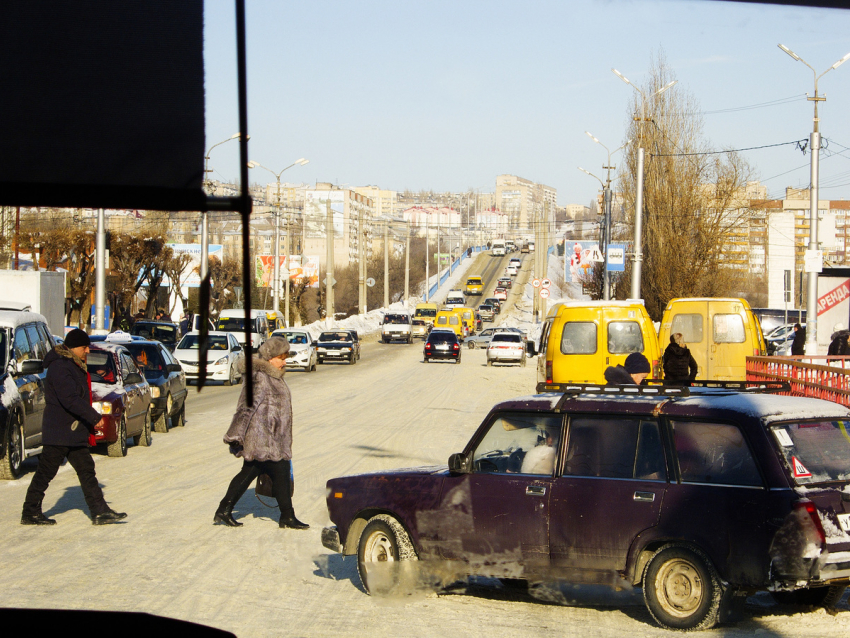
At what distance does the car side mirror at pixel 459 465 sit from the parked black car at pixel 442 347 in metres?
36.4

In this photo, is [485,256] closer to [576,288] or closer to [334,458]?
[576,288]

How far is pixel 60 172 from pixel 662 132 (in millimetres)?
44598

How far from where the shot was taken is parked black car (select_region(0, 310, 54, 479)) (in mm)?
11359

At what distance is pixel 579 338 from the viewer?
17.5m

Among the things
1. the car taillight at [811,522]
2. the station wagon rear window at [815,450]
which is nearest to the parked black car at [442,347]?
the station wagon rear window at [815,450]

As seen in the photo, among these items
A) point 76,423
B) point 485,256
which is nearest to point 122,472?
point 76,423

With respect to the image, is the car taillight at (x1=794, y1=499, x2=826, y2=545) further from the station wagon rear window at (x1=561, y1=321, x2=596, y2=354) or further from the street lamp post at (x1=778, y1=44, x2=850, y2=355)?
the street lamp post at (x1=778, y1=44, x2=850, y2=355)

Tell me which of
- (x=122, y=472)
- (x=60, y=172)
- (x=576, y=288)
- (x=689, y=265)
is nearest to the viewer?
(x=60, y=172)

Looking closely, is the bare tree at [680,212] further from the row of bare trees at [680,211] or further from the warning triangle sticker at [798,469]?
the warning triangle sticker at [798,469]

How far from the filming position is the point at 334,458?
1370 centimetres

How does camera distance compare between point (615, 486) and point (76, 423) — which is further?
point (76, 423)

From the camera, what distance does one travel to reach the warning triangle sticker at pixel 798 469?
230 inches

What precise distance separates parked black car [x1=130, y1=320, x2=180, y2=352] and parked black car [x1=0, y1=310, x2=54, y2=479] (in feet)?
70.8

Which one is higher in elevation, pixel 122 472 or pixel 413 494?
pixel 413 494
